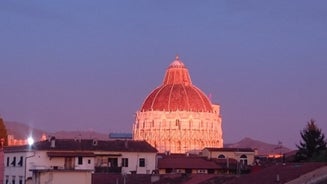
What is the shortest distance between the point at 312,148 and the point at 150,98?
7810 cm

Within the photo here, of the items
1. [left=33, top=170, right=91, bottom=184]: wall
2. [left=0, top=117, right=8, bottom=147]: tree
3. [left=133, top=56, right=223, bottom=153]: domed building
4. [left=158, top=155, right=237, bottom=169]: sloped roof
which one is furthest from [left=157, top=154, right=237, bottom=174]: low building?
[left=133, top=56, right=223, bottom=153]: domed building

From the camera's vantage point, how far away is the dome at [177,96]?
14888cm

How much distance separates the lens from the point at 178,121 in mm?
148000

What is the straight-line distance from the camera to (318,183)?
37.3 m

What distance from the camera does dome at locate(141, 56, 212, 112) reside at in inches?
5861

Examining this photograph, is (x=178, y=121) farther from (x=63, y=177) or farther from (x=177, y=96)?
(x=63, y=177)

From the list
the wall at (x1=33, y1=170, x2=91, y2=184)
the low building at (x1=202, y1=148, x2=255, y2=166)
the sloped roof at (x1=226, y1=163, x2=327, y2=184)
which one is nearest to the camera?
the sloped roof at (x1=226, y1=163, x2=327, y2=184)

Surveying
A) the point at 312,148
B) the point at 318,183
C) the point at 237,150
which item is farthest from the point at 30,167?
the point at 237,150

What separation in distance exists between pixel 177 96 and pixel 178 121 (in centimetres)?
478

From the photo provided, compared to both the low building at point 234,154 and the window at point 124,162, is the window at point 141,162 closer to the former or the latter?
the window at point 124,162

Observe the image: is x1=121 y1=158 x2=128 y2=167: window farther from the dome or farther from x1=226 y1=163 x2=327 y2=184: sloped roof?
the dome

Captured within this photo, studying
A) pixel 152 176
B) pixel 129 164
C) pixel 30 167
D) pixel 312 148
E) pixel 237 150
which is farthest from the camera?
pixel 237 150

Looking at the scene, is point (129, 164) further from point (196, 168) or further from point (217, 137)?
point (217, 137)

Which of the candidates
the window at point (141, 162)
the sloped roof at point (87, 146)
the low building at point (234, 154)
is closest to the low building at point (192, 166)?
the window at point (141, 162)
